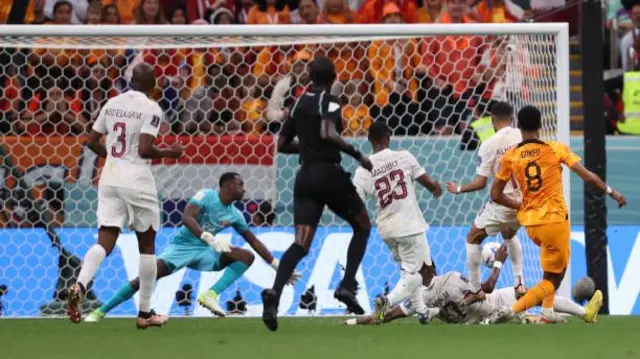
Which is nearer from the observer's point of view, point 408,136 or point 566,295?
point 566,295

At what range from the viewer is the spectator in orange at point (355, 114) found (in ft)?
45.2

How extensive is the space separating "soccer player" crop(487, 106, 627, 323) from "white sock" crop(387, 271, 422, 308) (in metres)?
0.87

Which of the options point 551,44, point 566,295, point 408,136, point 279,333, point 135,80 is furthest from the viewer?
point 408,136

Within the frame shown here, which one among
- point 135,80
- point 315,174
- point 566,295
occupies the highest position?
point 135,80

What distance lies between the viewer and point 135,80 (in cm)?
1002

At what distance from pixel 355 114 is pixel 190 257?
2855 mm

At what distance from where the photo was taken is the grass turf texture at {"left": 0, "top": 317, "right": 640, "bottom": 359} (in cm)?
753

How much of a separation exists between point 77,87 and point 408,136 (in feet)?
10.9

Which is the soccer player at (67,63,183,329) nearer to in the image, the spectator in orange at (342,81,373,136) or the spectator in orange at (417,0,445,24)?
the spectator in orange at (342,81,373,136)

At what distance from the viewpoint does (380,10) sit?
56.4ft

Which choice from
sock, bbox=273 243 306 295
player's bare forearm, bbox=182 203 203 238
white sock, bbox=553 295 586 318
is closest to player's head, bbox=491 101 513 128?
white sock, bbox=553 295 586 318

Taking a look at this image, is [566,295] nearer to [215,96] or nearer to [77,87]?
[215,96]

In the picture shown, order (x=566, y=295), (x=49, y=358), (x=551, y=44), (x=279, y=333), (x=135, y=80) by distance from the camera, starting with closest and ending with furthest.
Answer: (x=49, y=358), (x=279, y=333), (x=135, y=80), (x=566, y=295), (x=551, y=44)

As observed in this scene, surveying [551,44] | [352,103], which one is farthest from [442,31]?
[352,103]
